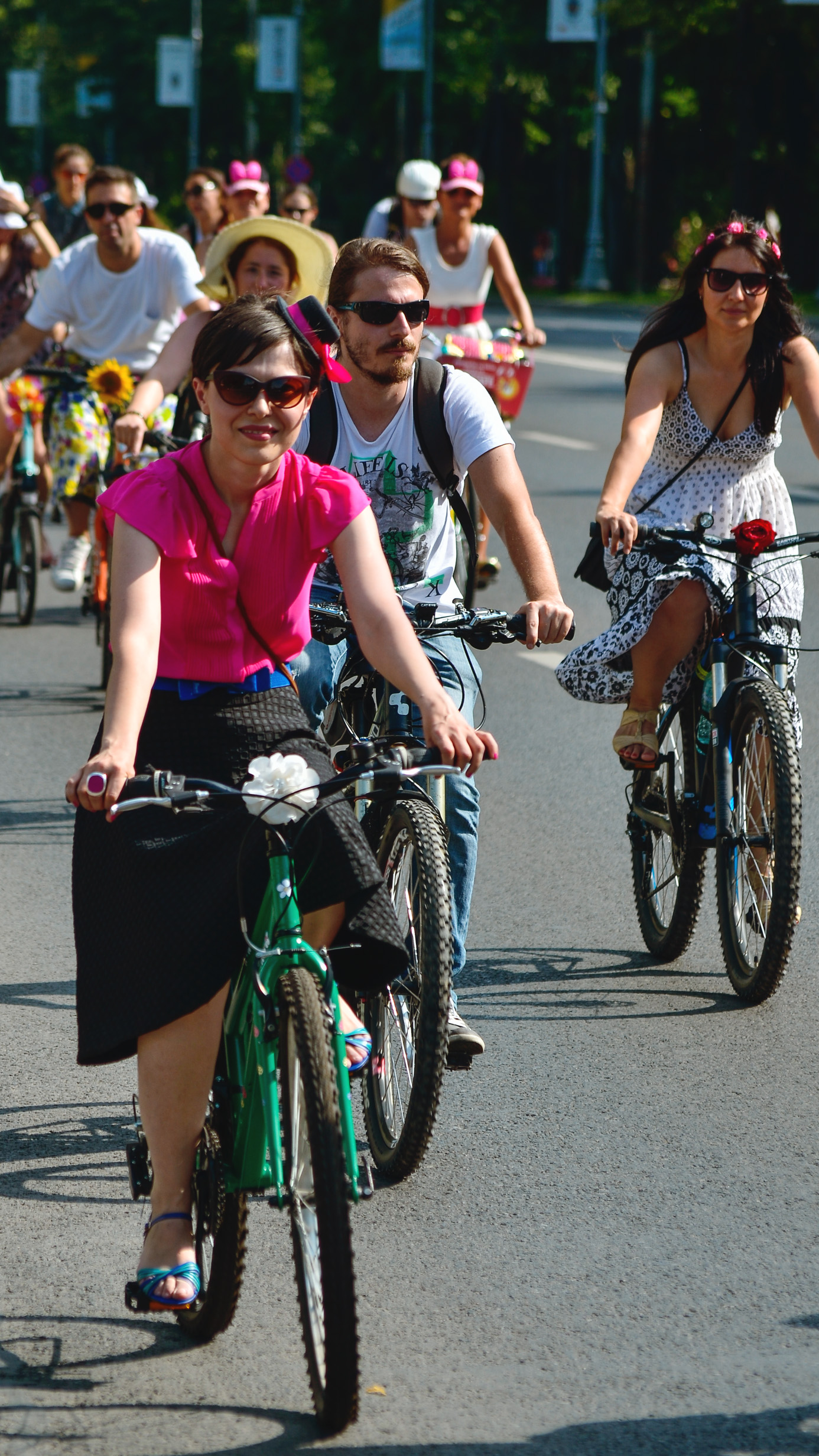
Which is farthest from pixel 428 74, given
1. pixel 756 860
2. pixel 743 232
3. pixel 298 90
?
pixel 756 860

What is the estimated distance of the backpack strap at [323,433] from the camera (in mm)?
4723

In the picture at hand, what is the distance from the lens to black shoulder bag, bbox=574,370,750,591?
5.57 m

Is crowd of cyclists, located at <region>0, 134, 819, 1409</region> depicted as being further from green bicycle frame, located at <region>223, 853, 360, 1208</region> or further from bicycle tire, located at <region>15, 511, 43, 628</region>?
bicycle tire, located at <region>15, 511, 43, 628</region>

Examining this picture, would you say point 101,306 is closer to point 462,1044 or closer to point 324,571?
point 324,571

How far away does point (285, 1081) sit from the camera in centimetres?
307

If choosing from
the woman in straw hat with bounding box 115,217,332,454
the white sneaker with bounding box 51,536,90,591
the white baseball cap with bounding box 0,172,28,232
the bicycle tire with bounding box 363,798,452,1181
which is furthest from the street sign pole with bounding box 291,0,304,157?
the bicycle tire with bounding box 363,798,452,1181

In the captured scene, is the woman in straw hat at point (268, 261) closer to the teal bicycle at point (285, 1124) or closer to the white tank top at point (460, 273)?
the teal bicycle at point (285, 1124)

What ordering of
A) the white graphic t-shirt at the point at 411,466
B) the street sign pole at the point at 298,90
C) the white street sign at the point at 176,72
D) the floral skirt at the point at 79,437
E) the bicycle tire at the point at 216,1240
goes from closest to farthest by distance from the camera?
1. the bicycle tire at the point at 216,1240
2. the white graphic t-shirt at the point at 411,466
3. the floral skirt at the point at 79,437
4. the street sign pole at the point at 298,90
5. the white street sign at the point at 176,72

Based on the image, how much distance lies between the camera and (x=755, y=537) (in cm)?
516

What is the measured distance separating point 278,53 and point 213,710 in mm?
65398

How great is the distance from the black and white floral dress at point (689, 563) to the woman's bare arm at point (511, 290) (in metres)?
5.56

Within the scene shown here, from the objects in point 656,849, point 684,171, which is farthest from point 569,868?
point 684,171

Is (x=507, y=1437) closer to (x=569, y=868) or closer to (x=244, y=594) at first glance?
(x=244, y=594)

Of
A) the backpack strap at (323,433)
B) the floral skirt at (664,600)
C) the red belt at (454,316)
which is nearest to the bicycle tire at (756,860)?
the floral skirt at (664,600)
